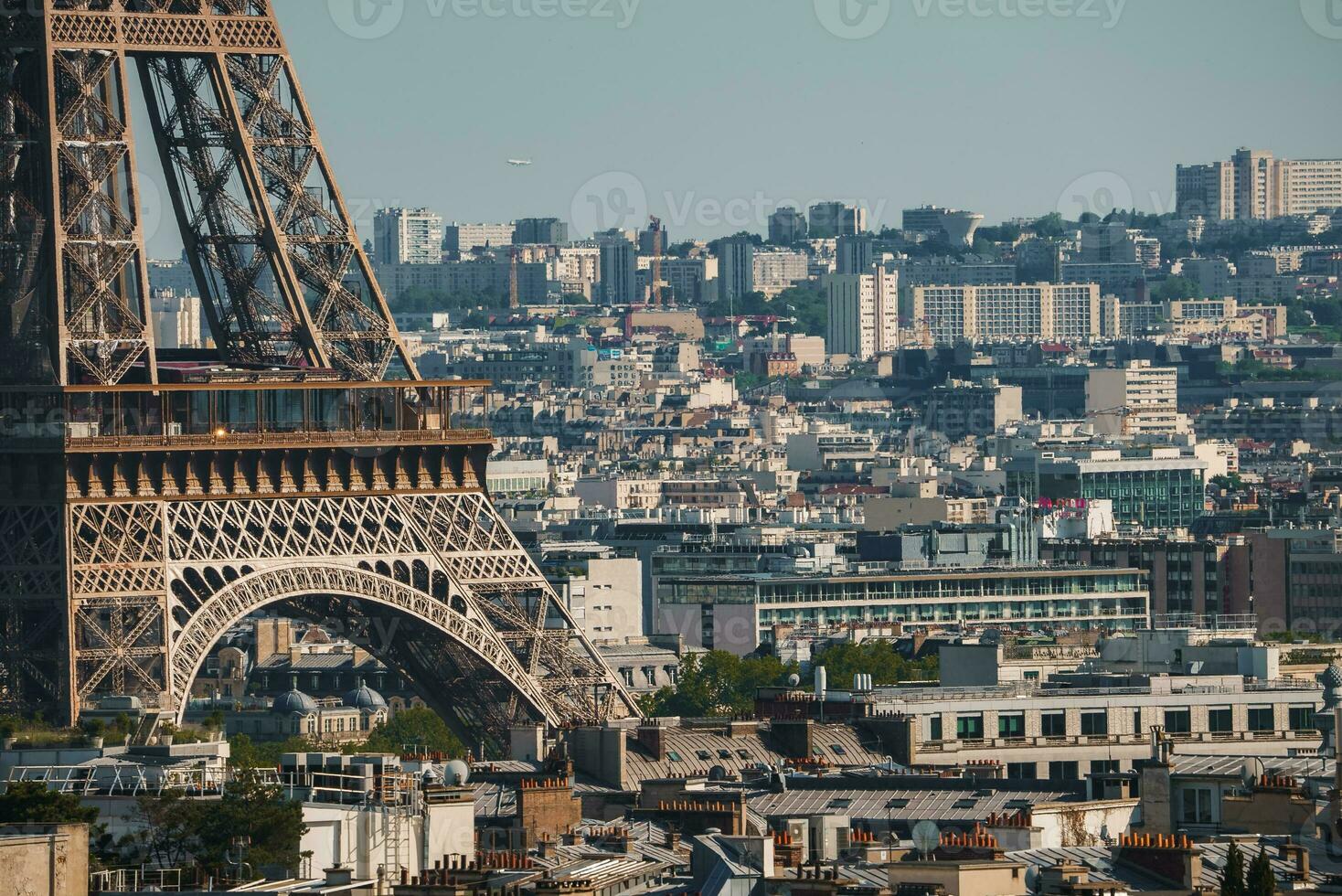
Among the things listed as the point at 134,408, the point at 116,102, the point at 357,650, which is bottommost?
the point at 357,650

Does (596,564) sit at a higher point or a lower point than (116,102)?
lower

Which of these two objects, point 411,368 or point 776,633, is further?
point 776,633

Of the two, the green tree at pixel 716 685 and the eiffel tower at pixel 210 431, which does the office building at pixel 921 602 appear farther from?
the eiffel tower at pixel 210 431

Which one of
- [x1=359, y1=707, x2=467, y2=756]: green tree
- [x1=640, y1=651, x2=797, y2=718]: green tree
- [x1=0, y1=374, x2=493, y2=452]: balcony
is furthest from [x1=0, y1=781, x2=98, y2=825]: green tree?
[x1=640, y1=651, x2=797, y2=718]: green tree

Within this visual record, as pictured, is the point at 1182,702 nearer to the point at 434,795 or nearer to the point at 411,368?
the point at 411,368

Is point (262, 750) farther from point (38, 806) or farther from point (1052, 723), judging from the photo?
point (38, 806)

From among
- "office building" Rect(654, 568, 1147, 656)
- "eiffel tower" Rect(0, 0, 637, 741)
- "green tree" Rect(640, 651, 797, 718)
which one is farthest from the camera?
"office building" Rect(654, 568, 1147, 656)

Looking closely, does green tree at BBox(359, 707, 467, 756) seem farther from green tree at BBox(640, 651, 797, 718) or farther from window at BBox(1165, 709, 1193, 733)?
window at BBox(1165, 709, 1193, 733)

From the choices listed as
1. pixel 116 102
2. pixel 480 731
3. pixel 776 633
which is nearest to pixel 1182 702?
pixel 480 731
